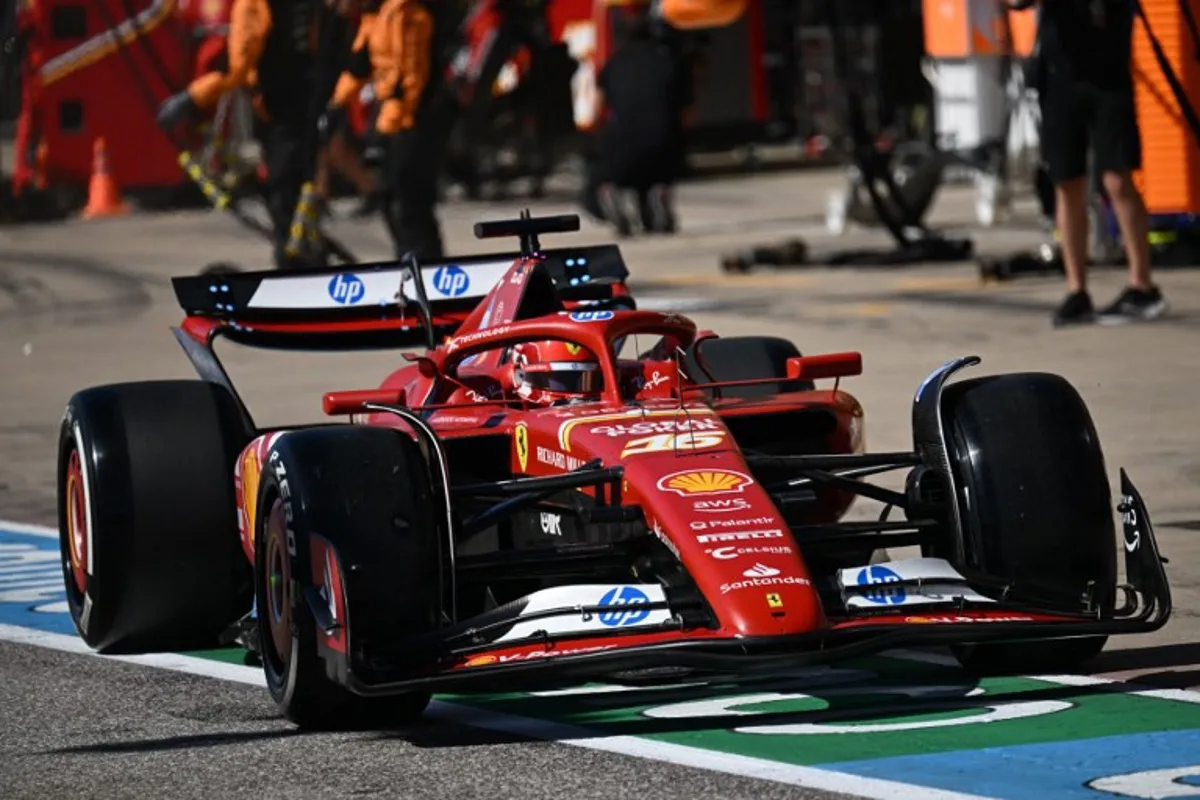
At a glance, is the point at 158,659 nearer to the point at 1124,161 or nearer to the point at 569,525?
the point at 569,525

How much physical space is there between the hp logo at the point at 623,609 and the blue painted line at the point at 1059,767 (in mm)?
613

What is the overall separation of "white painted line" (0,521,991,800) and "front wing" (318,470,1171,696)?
0.17m

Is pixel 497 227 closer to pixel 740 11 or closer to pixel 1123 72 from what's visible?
pixel 1123 72

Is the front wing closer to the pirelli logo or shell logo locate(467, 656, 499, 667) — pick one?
shell logo locate(467, 656, 499, 667)

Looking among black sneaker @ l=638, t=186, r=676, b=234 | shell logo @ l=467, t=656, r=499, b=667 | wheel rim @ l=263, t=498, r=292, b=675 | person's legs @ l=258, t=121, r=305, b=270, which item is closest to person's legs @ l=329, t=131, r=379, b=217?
black sneaker @ l=638, t=186, r=676, b=234

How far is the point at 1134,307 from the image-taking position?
1502cm

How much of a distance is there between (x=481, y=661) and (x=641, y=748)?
0.41m

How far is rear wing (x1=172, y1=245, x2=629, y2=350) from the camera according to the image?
9.12 m

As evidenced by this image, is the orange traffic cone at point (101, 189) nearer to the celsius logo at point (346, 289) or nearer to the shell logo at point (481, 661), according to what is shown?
the celsius logo at point (346, 289)

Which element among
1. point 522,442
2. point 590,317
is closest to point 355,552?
point 522,442

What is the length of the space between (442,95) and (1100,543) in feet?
43.7

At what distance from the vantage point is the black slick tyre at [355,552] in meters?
6.54

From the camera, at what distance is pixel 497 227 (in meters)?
8.77

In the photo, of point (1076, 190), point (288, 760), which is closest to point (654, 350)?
point (288, 760)
